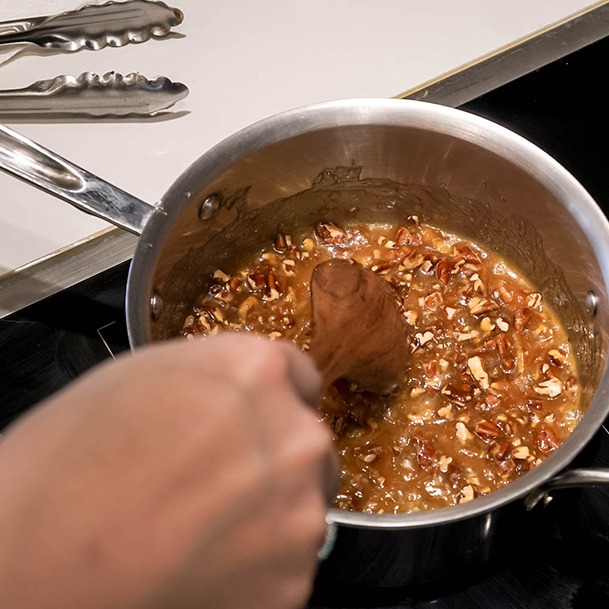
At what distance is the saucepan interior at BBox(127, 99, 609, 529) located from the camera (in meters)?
0.84

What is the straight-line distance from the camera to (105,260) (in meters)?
1.09

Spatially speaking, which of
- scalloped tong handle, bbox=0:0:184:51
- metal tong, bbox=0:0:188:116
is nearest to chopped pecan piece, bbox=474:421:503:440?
metal tong, bbox=0:0:188:116

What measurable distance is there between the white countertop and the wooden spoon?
1.26 feet

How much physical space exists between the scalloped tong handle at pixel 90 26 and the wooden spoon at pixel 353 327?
623 mm

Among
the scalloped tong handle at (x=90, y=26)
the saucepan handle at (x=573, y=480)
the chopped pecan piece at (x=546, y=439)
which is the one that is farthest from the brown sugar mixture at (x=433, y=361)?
the scalloped tong handle at (x=90, y=26)

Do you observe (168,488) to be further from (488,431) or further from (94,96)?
(94,96)

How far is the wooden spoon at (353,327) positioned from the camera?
83 centimetres

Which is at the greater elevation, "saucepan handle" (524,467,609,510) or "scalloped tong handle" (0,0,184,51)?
"scalloped tong handle" (0,0,184,51)

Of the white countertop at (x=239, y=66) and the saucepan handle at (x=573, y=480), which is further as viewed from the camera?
the white countertop at (x=239, y=66)

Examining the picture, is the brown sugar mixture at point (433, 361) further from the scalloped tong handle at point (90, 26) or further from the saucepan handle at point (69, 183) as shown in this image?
the scalloped tong handle at point (90, 26)

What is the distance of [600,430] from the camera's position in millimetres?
975

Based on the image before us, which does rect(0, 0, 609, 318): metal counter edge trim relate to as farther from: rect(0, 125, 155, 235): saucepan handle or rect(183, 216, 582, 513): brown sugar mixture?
rect(0, 125, 155, 235): saucepan handle

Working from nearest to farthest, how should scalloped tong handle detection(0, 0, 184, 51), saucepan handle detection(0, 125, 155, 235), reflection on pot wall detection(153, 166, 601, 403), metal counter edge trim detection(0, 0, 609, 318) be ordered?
saucepan handle detection(0, 125, 155, 235) → reflection on pot wall detection(153, 166, 601, 403) → metal counter edge trim detection(0, 0, 609, 318) → scalloped tong handle detection(0, 0, 184, 51)

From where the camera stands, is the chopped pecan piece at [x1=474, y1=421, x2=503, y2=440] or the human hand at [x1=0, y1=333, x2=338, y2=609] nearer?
the human hand at [x1=0, y1=333, x2=338, y2=609]
